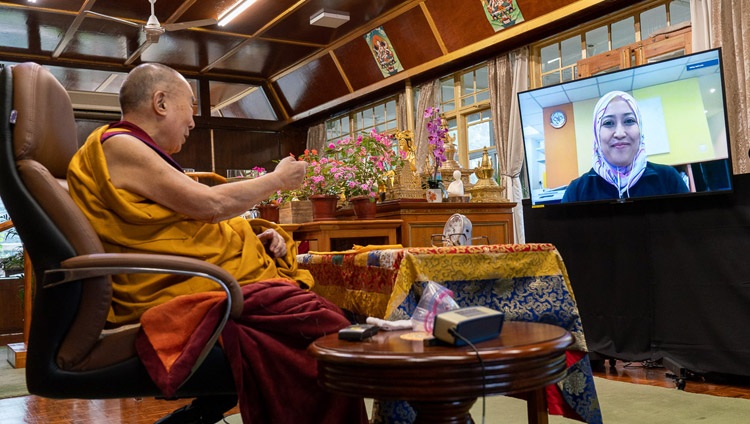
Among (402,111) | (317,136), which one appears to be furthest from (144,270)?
(317,136)

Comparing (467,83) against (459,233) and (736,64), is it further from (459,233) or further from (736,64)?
(459,233)

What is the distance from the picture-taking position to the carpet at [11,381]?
12.3 ft

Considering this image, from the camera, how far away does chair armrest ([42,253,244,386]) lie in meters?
1.33

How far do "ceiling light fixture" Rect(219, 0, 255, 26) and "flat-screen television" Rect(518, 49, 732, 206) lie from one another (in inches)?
158

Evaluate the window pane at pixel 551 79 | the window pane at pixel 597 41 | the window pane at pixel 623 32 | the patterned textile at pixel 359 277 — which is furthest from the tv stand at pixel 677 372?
the window pane at pixel 551 79

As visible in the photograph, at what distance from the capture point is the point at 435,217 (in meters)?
3.52

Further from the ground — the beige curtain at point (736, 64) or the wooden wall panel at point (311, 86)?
the wooden wall panel at point (311, 86)

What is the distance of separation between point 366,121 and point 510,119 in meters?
2.99

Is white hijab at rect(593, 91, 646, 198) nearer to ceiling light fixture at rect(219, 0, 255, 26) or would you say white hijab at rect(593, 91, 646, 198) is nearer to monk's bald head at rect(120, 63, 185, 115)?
monk's bald head at rect(120, 63, 185, 115)

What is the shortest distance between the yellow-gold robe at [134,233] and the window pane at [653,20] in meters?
4.97

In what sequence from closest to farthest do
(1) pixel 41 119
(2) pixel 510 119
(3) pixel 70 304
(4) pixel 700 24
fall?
(3) pixel 70 304 < (1) pixel 41 119 < (4) pixel 700 24 < (2) pixel 510 119

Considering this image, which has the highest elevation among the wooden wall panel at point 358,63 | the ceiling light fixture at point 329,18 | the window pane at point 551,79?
the ceiling light fixture at point 329,18

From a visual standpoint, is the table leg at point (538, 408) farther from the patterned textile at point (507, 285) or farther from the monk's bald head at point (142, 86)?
the monk's bald head at point (142, 86)

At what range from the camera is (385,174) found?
3594 mm
